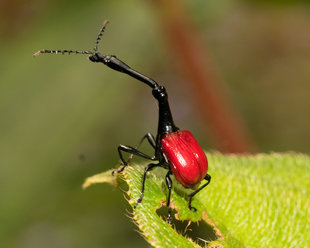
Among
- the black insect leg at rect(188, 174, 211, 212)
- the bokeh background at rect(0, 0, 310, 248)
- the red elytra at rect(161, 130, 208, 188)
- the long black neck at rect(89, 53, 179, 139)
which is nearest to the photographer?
the black insect leg at rect(188, 174, 211, 212)

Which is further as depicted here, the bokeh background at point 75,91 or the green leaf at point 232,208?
the bokeh background at point 75,91

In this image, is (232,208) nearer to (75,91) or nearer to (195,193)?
(195,193)

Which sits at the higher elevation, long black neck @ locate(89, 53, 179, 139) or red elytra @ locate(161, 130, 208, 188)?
long black neck @ locate(89, 53, 179, 139)

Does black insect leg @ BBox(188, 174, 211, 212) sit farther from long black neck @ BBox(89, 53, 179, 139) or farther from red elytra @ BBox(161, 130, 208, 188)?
long black neck @ BBox(89, 53, 179, 139)

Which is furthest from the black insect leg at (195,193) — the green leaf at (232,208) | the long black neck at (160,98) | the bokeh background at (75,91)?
the bokeh background at (75,91)

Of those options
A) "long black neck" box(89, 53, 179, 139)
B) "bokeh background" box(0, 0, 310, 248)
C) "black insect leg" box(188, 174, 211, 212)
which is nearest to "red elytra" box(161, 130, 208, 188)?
"black insect leg" box(188, 174, 211, 212)

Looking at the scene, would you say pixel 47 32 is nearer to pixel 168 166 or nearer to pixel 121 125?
pixel 168 166

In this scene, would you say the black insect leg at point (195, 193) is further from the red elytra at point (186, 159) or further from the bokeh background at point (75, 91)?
the bokeh background at point (75, 91)

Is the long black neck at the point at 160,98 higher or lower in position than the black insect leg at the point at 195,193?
higher
